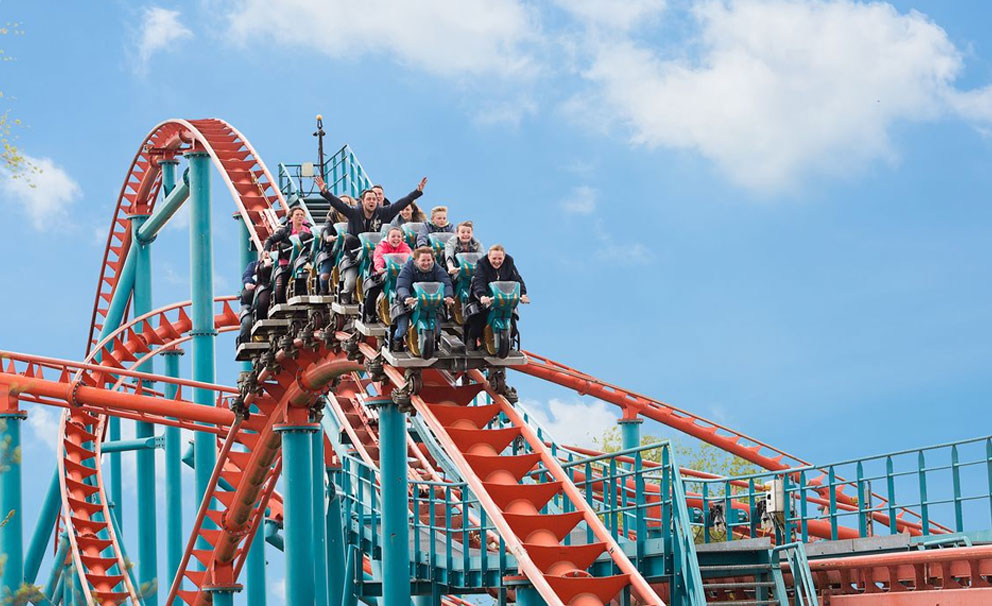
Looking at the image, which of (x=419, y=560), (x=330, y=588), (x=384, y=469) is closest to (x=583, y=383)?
(x=330, y=588)

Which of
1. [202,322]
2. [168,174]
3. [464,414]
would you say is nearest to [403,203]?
[464,414]

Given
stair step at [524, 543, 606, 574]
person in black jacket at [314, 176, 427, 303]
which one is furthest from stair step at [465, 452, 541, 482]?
person in black jacket at [314, 176, 427, 303]

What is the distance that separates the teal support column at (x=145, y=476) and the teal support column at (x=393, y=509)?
6646 mm

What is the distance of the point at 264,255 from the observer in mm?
14047

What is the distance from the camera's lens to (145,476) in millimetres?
19781

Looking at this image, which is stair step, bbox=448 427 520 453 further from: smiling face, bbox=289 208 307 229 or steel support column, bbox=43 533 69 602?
steel support column, bbox=43 533 69 602

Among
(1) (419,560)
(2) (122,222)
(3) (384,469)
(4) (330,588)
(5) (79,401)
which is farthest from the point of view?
(2) (122,222)

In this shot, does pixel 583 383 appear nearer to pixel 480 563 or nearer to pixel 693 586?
pixel 480 563

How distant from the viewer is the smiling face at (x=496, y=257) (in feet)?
36.2

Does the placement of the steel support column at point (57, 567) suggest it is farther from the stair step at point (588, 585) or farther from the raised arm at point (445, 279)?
the stair step at point (588, 585)

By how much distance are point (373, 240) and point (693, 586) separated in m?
3.63

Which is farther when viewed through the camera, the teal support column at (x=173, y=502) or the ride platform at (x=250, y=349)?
the teal support column at (x=173, y=502)

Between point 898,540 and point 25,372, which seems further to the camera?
point 25,372

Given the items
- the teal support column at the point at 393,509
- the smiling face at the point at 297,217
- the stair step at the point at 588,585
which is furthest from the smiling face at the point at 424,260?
the smiling face at the point at 297,217
